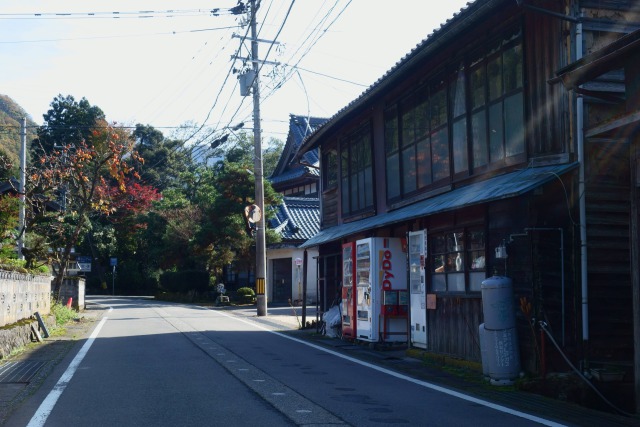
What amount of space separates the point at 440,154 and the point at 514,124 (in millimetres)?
2977

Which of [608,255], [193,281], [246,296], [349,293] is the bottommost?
[246,296]

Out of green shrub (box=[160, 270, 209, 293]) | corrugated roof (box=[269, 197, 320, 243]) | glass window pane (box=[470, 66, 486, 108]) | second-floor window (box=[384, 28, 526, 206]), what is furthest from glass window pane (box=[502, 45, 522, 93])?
green shrub (box=[160, 270, 209, 293])

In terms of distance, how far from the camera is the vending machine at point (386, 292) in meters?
16.7

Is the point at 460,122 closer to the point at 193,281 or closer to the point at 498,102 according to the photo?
the point at 498,102

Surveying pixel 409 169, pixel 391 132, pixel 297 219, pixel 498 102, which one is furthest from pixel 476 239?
pixel 297 219

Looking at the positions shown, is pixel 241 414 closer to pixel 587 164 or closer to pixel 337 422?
pixel 337 422

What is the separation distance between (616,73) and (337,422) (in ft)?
22.9

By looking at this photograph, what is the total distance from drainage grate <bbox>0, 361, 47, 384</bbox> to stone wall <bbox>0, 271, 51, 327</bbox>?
2030 millimetres

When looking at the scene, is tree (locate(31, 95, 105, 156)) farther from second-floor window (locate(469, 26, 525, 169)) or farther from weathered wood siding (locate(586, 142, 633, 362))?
weathered wood siding (locate(586, 142, 633, 362))

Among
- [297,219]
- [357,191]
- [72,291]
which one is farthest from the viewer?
[297,219]

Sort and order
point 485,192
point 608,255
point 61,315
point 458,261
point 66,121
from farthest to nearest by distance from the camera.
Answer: point 66,121, point 61,315, point 458,261, point 485,192, point 608,255

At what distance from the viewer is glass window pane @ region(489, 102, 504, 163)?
1280 centimetres

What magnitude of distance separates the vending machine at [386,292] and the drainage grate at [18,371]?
7.37 meters

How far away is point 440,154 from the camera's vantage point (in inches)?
598
